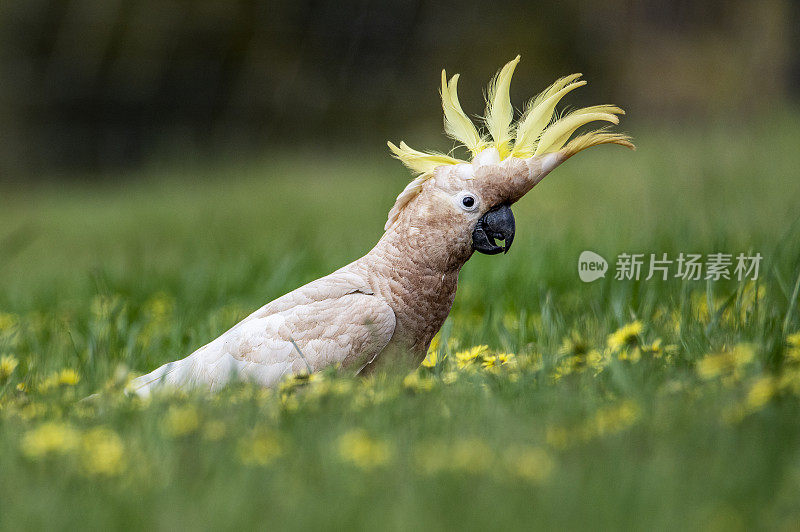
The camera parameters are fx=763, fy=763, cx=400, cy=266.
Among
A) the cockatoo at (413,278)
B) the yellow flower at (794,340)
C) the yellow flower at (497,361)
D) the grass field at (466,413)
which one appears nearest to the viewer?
the grass field at (466,413)

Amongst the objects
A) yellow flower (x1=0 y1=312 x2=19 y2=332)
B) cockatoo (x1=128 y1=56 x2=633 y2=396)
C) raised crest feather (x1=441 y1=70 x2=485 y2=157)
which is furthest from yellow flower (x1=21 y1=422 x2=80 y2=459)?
yellow flower (x1=0 y1=312 x2=19 y2=332)

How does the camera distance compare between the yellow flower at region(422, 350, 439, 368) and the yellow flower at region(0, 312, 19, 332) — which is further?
the yellow flower at region(0, 312, 19, 332)

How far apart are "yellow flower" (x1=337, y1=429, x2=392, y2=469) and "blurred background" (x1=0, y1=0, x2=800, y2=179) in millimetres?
8180

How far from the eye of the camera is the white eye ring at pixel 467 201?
2289 mm

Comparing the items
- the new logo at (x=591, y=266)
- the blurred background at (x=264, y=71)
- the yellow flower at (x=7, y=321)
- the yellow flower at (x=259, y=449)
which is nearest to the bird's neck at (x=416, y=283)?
the yellow flower at (x=259, y=449)

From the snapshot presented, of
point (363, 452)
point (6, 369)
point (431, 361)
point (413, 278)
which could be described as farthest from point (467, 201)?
point (6, 369)

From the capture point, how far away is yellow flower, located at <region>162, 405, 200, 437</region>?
1.74 m

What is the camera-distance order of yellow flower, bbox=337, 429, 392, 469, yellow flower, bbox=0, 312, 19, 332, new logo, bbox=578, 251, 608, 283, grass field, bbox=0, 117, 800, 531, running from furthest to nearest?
yellow flower, bbox=0, 312, 19, 332
new logo, bbox=578, 251, 608, 283
yellow flower, bbox=337, 429, 392, 469
grass field, bbox=0, 117, 800, 531

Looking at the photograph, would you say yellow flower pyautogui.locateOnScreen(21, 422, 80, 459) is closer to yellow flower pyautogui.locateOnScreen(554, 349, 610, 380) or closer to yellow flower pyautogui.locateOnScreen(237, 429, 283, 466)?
yellow flower pyautogui.locateOnScreen(237, 429, 283, 466)

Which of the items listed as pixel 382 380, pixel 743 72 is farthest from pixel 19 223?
pixel 743 72

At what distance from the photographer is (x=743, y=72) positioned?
8.16 metres

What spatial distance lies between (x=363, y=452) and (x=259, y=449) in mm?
236

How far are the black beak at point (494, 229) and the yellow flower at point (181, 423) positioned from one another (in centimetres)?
98

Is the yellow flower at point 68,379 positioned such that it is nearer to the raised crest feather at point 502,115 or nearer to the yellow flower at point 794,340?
the raised crest feather at point 502,115
